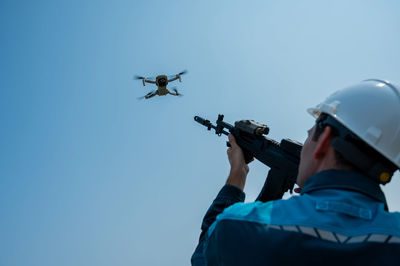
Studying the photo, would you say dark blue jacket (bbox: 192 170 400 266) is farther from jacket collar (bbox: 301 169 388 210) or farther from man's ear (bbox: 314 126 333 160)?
man's ear (bbox: 314 126 333 160)

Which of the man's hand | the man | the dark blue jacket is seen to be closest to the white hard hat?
the man

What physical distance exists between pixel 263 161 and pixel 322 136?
3.83 m

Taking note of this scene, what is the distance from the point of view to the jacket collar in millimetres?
3000

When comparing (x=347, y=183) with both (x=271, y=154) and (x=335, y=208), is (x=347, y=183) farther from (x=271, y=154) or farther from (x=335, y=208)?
(x=271, y=154)

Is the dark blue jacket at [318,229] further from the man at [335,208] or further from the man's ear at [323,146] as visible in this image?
the man's ear at [323,146]

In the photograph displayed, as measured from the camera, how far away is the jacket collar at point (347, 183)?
300 centimetres

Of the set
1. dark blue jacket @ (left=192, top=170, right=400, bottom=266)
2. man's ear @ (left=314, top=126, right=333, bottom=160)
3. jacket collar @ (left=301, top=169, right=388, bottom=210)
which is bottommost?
dark blue jacket @ (left=192, top=170, right=400, bottom=266)

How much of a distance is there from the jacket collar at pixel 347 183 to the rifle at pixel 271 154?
3407 mm

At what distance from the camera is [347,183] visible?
3008 millimetres

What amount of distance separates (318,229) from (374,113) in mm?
1531

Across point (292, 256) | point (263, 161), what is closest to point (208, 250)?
point (292, 256)

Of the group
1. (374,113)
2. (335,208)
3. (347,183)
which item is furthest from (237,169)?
(335,208)

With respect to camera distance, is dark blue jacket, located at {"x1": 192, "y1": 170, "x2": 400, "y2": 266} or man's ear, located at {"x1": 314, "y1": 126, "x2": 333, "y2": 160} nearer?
dark blue jacket, located at {"x1": 192, "y1": 170, "x2": 400, "y2": 266}

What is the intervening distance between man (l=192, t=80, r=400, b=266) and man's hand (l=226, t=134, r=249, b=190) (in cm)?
103
